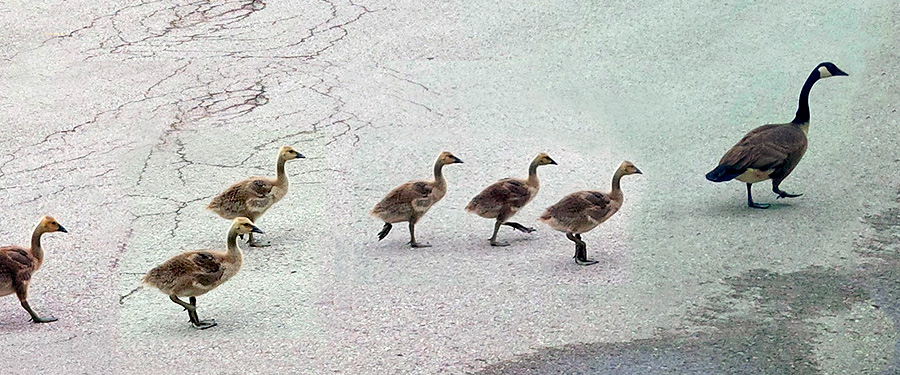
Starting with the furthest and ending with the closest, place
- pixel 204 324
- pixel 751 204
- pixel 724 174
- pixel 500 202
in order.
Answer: pixel 751 204 → pixel 724 174 → pixel 500 202 → pixel 204 324

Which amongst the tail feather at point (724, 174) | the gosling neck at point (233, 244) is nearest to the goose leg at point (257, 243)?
the gosling neck at point (233, 244)

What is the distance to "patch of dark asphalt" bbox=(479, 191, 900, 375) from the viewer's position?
6.27m

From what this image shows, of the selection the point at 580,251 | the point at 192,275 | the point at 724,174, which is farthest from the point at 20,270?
the point at 724,174

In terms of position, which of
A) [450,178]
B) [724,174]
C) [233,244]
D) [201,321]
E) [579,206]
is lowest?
[450,178]

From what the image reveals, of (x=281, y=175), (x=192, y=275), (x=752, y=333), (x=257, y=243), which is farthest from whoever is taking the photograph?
(x=281, y=175)

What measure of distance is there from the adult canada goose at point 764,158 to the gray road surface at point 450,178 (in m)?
0.23

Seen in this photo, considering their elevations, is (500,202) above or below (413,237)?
above

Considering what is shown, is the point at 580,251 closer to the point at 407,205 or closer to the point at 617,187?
the point at 617,187

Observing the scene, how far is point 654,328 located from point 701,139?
12.7 feet

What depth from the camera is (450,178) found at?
31.2 feet

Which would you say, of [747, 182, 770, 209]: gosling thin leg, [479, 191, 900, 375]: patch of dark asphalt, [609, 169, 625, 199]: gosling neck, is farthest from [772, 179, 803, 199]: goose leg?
[609, 169, 625, 199]: gosling neck

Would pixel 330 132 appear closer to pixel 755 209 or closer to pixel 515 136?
pixel 515 136

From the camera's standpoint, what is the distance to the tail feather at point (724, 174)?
853cm

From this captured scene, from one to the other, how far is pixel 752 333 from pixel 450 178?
3424 millimetres
